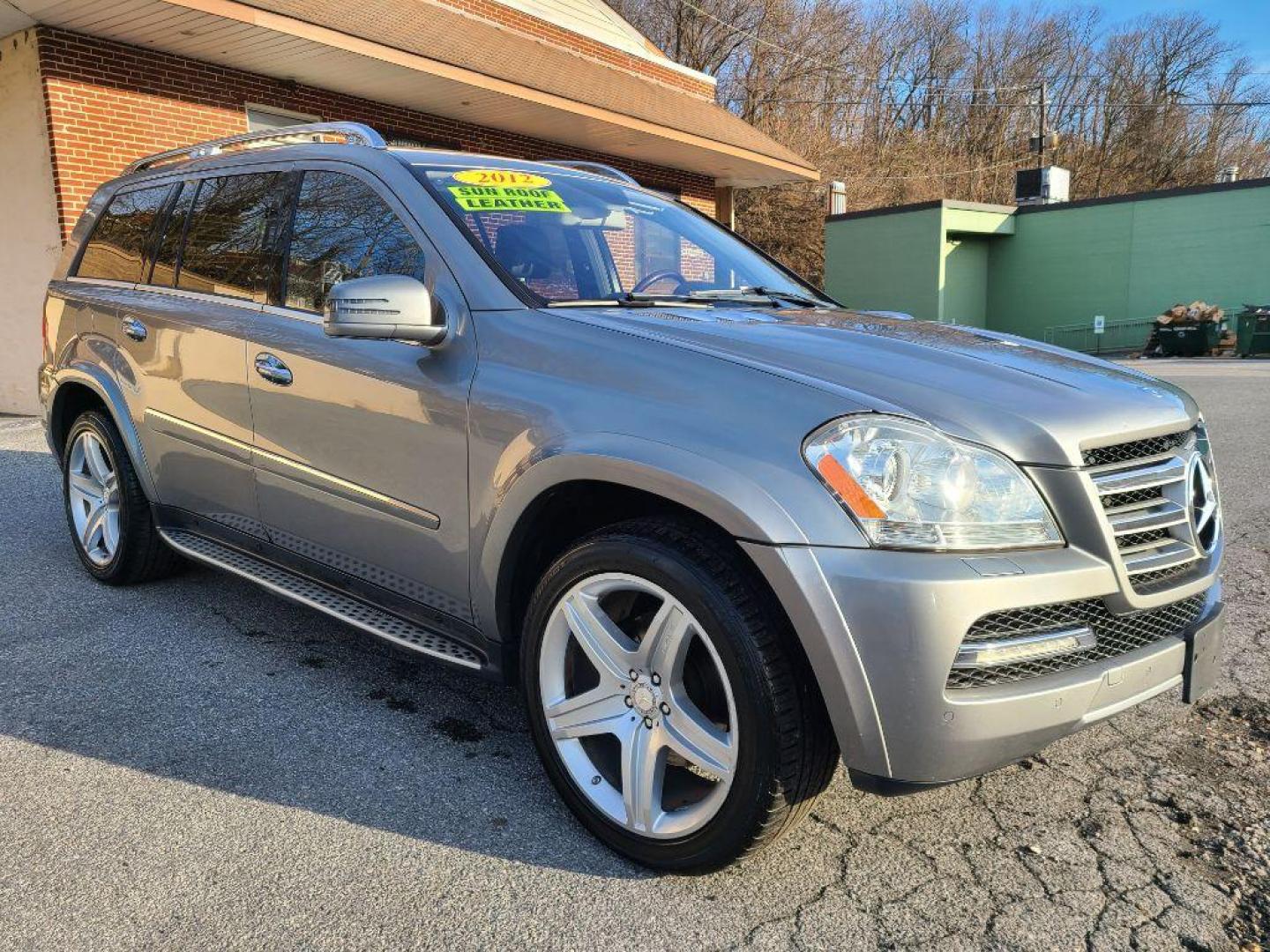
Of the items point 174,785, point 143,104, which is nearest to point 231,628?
point 174,785

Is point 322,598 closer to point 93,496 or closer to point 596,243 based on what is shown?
point 596,243

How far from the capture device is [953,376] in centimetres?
233

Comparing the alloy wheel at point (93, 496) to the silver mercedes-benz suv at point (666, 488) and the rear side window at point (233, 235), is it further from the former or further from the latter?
the rear side window at point (233, 235)

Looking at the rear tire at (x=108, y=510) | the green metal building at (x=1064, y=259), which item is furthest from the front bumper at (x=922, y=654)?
the green metal building at (x=1064, y=259)

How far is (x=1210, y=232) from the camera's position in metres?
25.9

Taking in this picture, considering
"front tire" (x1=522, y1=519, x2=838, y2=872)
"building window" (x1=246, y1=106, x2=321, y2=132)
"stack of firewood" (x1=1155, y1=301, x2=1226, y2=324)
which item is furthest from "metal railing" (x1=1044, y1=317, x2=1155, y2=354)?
"front tire" (x1=522, y1=519, x2=838, y2=872)

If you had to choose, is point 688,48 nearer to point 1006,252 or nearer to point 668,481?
point 1006,252

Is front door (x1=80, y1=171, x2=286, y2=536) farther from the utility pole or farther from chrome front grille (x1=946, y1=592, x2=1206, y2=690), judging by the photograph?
the utility pole

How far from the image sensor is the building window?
35.9ft

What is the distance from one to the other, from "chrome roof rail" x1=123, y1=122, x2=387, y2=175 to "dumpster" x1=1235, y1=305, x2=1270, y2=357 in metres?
24.3

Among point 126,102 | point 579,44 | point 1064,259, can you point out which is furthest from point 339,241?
point 1064,259

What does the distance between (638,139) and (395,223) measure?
1217 centimetres

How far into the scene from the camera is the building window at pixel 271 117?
35.9 ft

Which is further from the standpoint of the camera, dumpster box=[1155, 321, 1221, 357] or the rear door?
dumpster box=[1155, 321, 1221, 357]
